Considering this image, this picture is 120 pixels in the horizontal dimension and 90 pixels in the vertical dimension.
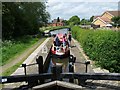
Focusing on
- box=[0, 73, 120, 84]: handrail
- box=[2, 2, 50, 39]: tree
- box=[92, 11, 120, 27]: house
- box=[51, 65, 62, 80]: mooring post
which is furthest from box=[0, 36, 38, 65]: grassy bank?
box=[92, 11, 120, 27]: house

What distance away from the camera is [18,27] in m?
41.0

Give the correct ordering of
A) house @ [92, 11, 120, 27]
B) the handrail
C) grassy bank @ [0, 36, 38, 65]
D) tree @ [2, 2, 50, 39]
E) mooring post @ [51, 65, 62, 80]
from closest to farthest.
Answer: mooring post @ [51, 65, 62, 80]
the handrail
grassy bank @ [0, 36, 38, 65]
tree @ [2, 2, 50, 39]
house @ [92, 11, 120, 27]

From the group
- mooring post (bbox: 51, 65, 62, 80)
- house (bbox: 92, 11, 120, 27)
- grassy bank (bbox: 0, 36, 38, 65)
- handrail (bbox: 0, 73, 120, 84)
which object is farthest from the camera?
house (bbox: 92, 11, 120, 27)

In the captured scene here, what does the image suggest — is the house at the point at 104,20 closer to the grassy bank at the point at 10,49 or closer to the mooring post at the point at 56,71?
the grassy bank at the point at 10,49

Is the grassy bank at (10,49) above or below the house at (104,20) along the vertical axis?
below

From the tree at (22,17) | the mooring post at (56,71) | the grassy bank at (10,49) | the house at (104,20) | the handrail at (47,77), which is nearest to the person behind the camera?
the mooring post at (56,71)

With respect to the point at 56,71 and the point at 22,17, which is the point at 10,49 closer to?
the point at 22,17

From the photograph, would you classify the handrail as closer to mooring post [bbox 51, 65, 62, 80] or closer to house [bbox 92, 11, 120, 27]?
mooring post [bbox 51, 65, 62, 80]

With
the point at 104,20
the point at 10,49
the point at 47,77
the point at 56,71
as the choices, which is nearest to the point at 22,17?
the point at 10,49

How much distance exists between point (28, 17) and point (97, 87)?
3900cm

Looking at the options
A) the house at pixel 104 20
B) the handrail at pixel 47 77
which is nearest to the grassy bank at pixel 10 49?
the handrail at pixel 47 77

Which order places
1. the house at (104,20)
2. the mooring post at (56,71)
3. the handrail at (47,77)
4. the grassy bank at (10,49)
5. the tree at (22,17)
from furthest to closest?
the house at (104,20) < the tree at (22,17) < the grassy bank at (10,49) < the handrail at (47,77) < the mooring post at (56,71)

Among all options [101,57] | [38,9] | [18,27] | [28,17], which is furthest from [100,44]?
[38,9]

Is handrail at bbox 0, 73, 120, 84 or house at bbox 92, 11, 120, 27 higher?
house at bbox 92, 11, 120, 27
